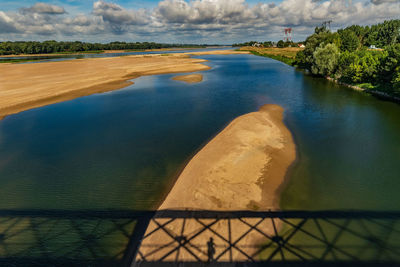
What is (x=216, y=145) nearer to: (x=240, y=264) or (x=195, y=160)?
(x=195, y=160)

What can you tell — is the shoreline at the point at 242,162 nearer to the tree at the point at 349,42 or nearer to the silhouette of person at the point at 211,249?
the silhouette of person at the point at 211,249

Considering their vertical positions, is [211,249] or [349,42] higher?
[349,42]

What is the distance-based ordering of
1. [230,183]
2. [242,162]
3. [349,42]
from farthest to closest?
[349,42]
[242,162]
[230,183]

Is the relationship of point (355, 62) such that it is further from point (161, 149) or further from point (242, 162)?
point (161, 149)

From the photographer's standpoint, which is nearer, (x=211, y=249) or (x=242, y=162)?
(x=211, y=249)

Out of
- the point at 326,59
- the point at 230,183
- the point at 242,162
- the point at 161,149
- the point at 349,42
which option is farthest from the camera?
the point at 349,42

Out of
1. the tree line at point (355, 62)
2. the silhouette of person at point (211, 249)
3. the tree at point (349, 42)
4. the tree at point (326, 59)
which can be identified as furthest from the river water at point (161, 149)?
the tree at point (349, 42)

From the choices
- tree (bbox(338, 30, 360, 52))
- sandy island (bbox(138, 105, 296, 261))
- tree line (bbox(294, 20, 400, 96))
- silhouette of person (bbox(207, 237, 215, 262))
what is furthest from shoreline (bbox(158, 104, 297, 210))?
tree (bbox(338, 30, 360, 52))

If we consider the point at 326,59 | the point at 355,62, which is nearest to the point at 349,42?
the point at 326,59
